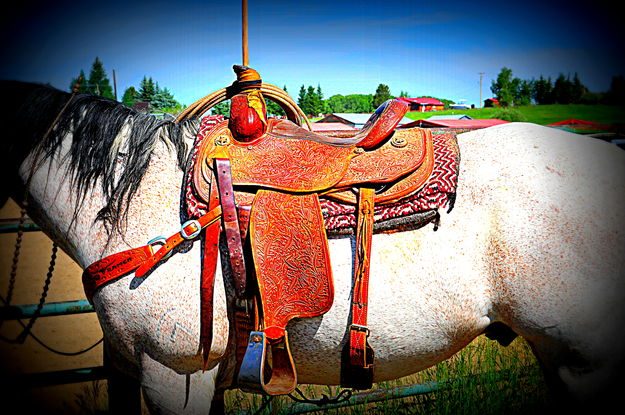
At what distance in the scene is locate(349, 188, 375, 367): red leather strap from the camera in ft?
4.97

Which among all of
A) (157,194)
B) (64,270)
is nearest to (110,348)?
(157,194)

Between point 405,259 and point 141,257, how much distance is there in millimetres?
1041

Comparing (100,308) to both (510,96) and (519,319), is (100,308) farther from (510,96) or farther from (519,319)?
(510,96)

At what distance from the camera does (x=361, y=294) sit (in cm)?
152

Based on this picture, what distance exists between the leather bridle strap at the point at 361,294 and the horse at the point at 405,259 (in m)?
0.05

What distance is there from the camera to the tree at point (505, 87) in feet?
157

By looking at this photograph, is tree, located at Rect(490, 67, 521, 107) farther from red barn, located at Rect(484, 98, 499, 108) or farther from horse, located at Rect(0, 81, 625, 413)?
horse, located at Rect(0, 81, 625, 413)

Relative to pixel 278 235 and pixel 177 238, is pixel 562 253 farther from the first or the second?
pixel 177 238

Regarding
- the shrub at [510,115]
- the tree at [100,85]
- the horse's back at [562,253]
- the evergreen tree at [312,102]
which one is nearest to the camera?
the horse's back at [562,253]

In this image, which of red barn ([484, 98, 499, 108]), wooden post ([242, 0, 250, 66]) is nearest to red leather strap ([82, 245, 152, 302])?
wooden post ([242, 0, 250, 66])

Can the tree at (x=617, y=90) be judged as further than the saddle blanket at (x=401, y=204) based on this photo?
Yes

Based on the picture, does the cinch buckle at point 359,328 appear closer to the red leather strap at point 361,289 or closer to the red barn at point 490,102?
the red leather strap at point 361,289

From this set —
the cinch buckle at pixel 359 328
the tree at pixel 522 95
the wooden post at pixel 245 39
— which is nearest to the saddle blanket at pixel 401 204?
the cinch buckle at pixel 359 328

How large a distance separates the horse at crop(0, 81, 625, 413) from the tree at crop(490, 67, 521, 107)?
52.5 m
